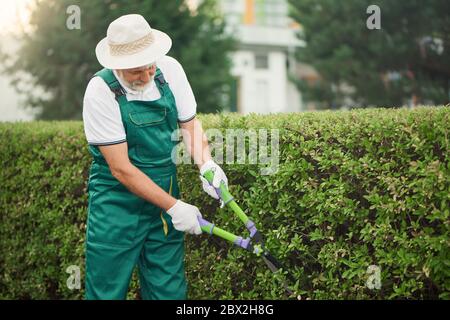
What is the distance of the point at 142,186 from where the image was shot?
348 centimetres

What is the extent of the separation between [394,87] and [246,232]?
37.8 feet

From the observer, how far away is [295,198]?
419 cm

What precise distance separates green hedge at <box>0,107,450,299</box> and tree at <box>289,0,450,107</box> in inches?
418

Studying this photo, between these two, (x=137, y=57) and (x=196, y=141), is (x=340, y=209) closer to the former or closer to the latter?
(x=196, y=141)

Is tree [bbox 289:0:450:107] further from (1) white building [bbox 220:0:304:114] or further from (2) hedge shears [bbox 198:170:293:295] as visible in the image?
(1) white building [bbox 220:0:304:114]

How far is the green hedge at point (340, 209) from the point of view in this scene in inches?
149

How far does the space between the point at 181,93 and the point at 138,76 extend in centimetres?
32

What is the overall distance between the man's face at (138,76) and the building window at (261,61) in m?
30.1

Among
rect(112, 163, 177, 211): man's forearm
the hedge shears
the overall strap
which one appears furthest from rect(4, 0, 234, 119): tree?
rect(112, 163, 177, 211): man's forearm

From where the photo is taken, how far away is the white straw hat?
350 cm

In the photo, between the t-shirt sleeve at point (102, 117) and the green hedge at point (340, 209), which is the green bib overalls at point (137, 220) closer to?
the t-shirt sleeve at point (102, 117)

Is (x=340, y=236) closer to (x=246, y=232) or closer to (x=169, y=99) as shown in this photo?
(x=246, y=232)

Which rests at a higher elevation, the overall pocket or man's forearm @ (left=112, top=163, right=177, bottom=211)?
the overall pocket

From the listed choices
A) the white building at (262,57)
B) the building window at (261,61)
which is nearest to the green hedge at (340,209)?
the white building at (262,57)
